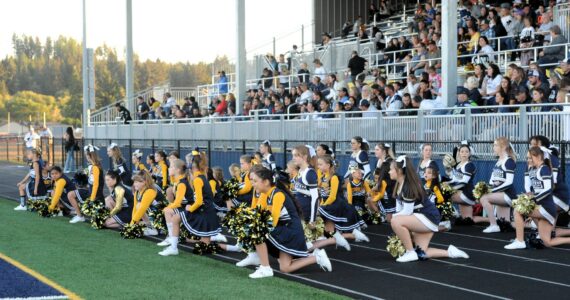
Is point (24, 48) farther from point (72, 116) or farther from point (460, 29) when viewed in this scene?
point (460, 29)

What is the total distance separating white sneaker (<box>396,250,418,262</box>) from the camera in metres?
10.2

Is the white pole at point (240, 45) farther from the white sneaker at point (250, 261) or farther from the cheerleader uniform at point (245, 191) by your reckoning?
the white sneaker at point (250, 261)

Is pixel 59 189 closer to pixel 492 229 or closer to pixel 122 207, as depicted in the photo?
pixel 122 207

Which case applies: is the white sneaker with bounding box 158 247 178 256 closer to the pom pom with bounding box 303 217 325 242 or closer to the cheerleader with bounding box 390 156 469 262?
the pom pom with bounding box 303 217 325 242

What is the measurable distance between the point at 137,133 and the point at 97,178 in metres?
15.4

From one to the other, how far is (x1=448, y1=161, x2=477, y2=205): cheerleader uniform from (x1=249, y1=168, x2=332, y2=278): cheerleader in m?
5.16

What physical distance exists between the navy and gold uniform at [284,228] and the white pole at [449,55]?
923 cm

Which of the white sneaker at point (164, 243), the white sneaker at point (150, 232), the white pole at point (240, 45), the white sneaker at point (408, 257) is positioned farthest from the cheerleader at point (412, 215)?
the white pole at point (240, 45)

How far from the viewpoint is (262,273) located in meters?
9.17

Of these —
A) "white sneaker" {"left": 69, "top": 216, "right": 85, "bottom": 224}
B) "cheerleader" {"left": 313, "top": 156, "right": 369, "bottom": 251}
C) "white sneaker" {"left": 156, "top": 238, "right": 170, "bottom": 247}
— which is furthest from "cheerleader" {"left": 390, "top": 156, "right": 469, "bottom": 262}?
"white sneaker" {"left": 69, "top": 216, "right": 85, "bottom": 224}

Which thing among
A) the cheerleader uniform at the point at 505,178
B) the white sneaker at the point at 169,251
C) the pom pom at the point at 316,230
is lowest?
the white sneaker at the point at 169,251

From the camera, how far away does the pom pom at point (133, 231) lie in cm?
1261

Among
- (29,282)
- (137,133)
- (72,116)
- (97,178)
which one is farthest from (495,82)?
(72,116)

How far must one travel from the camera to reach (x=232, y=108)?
27.5 metres
